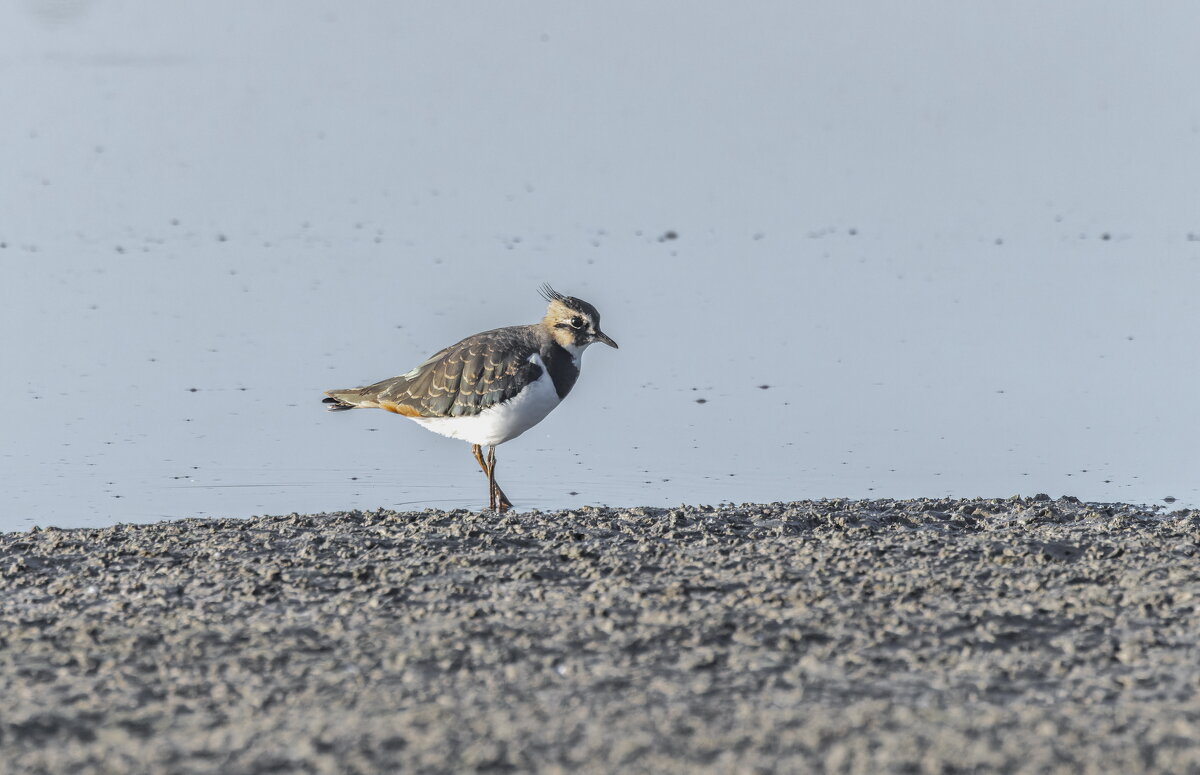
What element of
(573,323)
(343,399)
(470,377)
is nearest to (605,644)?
(470,377)

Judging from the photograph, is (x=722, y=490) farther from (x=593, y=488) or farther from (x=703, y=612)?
(x=703, y=612)

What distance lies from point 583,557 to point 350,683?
1.98 meters

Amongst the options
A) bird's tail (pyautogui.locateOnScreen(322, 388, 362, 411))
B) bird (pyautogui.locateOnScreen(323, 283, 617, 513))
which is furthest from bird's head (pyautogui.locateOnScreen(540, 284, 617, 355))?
bird's tail (pyautogui.locateOnScreen(322, 388, 362, 411))

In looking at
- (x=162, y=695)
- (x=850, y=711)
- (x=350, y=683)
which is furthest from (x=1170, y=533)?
(x=162, y=695)

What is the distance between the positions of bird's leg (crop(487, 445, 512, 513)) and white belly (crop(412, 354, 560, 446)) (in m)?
0.09

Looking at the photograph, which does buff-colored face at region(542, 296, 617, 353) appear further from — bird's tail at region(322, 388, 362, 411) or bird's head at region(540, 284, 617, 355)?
bird's tail at region(322, 388, 362, 411)

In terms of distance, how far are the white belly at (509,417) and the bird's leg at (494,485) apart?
0.29 feet

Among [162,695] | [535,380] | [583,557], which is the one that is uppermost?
[535,380]

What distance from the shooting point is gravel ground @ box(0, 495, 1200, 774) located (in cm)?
461

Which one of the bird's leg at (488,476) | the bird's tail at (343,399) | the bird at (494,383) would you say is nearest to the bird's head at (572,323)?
the bird at (494,383)

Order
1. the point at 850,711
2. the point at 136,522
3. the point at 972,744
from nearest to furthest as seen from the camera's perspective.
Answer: the point at 972,744 < the point at 850,711 < the point at 136,522

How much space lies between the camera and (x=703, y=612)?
610 centimetres

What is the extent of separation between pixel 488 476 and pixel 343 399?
1400mm

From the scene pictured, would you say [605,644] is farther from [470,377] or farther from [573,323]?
[573,323]
